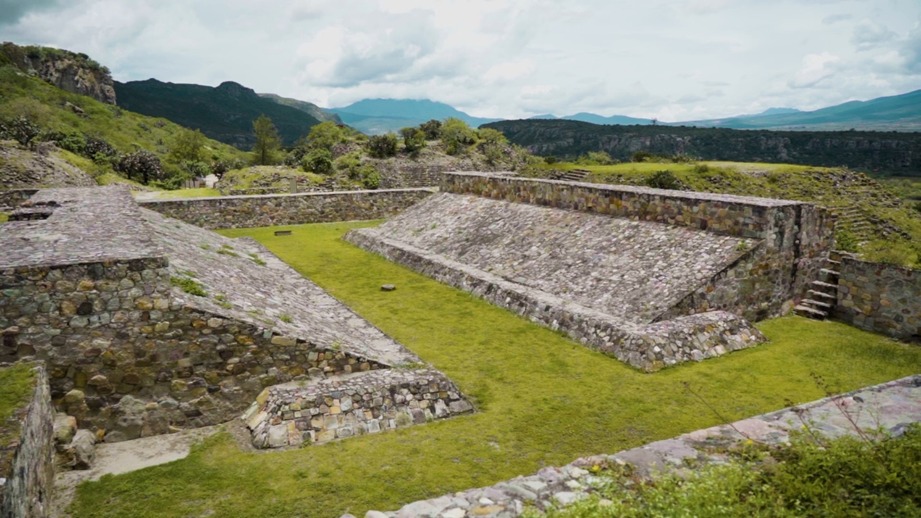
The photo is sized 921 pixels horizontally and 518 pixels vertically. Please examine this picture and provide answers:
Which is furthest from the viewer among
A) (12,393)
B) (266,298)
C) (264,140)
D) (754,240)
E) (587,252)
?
(264,140)

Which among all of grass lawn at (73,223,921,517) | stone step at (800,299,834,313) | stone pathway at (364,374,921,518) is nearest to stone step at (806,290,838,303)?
stone step at (800,299,834,313)

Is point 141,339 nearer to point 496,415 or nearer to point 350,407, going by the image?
point 350,407

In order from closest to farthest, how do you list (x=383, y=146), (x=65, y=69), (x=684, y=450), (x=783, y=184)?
(x=684, y=450), (x=783, y=184), (x=383, y=146), (x=65, y=69)

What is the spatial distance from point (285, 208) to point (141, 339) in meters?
19.6

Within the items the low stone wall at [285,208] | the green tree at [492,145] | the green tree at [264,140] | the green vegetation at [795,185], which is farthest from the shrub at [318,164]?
the green tree at [264,140]

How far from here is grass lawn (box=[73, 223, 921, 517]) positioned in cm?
614

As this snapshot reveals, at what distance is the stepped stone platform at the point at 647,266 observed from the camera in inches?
414

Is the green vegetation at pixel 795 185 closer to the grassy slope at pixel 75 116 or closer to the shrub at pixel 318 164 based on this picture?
the shrub at pixel 318 164

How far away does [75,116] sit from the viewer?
292 feet

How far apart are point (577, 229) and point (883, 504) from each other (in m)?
11.6

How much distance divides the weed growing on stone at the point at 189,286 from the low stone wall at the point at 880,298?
499 inches

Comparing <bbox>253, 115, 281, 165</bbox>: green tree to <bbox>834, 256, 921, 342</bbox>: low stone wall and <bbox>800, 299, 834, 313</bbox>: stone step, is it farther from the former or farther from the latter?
<bbox>834, 256, 921, 342</bbox>: low stone wall

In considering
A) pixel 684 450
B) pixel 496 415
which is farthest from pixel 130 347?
pixel 684 450

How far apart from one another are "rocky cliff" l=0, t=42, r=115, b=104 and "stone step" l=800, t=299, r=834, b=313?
15514 cm
